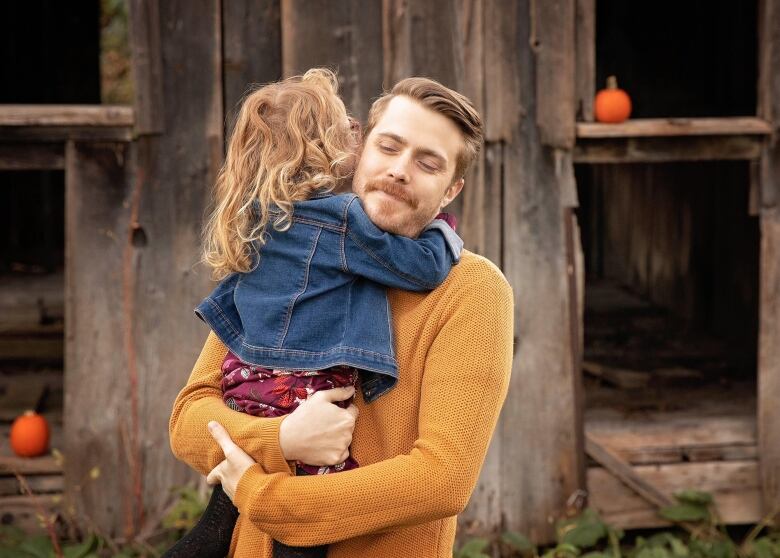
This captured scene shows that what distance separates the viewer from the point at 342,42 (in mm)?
4746

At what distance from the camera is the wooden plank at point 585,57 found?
4.89 m

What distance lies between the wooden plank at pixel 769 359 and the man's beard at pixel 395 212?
143 inches

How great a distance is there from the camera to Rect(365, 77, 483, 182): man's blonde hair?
6.19ft

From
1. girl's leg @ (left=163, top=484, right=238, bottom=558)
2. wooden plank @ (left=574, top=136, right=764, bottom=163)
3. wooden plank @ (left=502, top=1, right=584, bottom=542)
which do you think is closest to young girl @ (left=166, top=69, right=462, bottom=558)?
girl's leg @ (left=163, top=484, right=238, bottom=558)

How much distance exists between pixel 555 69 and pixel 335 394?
3.33m

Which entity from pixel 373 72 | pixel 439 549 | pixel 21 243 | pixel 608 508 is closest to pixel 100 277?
pixel 373 72

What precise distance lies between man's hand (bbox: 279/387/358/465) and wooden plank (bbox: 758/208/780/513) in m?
3.78

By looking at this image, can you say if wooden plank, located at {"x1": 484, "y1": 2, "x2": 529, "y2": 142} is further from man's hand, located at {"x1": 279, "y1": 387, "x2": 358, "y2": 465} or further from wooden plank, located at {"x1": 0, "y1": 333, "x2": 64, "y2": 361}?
wooden plank, located at {"x1": 0, "y1": 333, "x2": 64, "y2": 361}

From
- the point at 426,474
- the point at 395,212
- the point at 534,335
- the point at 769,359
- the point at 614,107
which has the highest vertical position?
the point at 614,107

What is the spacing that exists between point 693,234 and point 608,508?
3.65 meters

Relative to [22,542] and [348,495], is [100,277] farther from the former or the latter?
[348,495]

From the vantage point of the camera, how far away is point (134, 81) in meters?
4.68

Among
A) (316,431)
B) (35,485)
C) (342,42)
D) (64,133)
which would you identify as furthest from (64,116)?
(316,431)

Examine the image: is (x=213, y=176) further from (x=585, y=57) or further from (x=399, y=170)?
(x=399, y=170)
